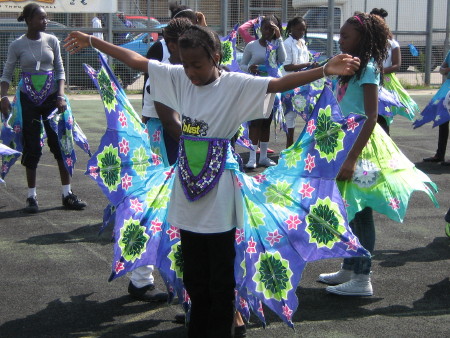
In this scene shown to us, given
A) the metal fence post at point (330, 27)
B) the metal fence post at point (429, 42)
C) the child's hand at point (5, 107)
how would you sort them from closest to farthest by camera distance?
the child's hand at point (5, 107) → the metal fence post at point (330, 27) → the metal fence post at point (429, 42)

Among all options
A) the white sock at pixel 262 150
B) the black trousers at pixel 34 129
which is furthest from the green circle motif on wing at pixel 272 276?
the white sock at pixel 262 150

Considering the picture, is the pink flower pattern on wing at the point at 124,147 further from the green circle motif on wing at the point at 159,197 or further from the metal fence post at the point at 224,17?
the metal fence post at the point at 224,17

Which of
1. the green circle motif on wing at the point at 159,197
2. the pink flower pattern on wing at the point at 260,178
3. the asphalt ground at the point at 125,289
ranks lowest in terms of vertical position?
the asphalt ground at the point at 125,289

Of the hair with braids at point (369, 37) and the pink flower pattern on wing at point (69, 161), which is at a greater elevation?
the hair with braids at point (369, 37)

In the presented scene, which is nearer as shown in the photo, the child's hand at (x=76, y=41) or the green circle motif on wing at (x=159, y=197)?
the child's hand at (x=76, y=41)

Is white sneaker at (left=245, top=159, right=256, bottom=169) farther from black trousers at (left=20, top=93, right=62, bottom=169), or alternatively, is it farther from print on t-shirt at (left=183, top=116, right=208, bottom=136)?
print on t-shirt at (left=183, top=116, right=208, bottom=136)

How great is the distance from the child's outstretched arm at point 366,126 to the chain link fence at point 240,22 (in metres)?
13.5

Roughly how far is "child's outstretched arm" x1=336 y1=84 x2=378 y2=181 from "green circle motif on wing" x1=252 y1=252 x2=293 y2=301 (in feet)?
3.06

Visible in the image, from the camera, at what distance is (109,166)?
4.76 meters

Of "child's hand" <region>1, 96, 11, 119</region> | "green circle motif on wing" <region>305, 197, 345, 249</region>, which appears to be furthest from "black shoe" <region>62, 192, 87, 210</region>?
"green circle motif on wing" <region>305, 197, 345, 249</region>

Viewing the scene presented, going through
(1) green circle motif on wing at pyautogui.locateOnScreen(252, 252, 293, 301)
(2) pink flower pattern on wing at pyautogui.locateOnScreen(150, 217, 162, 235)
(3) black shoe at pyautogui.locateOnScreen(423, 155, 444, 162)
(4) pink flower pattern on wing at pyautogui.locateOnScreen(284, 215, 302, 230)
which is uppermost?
(4) pink flower pattern on wing at pyautogui.locateOnScreen(284, 215, 302, 230)

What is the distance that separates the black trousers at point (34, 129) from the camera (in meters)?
7.63

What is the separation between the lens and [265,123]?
10.1 meters

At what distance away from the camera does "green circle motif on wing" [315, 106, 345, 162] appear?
14.0 feet
